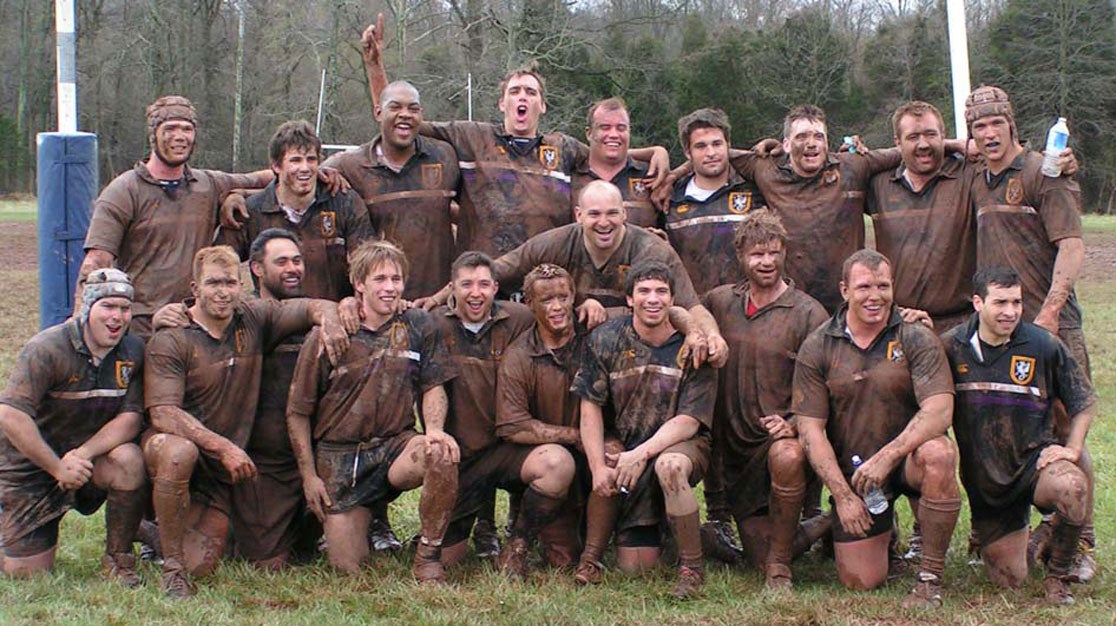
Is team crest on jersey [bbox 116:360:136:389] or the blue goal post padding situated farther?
the blue goal post padding

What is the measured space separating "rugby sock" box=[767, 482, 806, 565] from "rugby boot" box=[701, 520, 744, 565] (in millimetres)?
445

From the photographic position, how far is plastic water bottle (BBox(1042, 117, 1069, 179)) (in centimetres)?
669

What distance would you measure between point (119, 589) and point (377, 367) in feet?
5.46

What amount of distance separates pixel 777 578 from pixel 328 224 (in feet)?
10.8

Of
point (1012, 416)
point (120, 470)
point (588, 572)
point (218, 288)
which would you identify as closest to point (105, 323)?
point (218, 288)

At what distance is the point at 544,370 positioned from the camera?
6.87 metres

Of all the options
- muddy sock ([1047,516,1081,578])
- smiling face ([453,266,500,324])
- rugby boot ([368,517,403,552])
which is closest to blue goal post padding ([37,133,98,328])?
rugby boot ([368,517,403,552])

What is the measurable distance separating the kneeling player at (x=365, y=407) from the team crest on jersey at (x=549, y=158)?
1.49 meters

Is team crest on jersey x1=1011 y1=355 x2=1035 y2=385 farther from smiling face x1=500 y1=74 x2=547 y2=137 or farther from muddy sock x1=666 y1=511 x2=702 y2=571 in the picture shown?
smiling face x1=500 y1=74 x2=547 y2=137

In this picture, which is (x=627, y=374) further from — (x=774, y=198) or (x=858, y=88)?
(x=858, y=88)

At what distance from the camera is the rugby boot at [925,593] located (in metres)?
5.96

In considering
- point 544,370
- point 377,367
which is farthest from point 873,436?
point 377,367

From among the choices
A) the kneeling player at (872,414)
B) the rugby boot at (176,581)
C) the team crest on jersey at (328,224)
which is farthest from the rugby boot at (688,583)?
the team crest on jersey at (328,224)

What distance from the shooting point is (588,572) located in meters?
6.49
